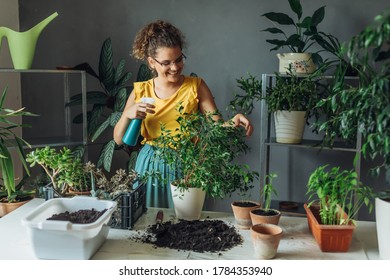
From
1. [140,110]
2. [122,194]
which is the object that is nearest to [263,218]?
[122,194]

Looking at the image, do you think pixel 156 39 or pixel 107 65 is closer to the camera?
pixel 156 39

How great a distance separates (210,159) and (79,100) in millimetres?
1675

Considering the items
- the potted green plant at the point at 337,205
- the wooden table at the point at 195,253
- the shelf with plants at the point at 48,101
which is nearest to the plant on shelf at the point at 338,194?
the potted green plant at the point at 337,205

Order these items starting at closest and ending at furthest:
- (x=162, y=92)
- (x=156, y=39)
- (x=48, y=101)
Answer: (x=156, y=39) → (x=162, y=92) → (x=48, y=101)

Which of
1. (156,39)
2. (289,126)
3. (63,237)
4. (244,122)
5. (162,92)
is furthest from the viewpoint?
(289,126)

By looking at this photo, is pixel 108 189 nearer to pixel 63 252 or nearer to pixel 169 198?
pixel 63 252

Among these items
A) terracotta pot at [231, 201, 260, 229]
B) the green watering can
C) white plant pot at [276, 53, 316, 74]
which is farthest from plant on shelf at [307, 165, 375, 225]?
the green watering can

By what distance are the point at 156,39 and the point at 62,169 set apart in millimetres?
777

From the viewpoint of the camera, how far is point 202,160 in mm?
1569

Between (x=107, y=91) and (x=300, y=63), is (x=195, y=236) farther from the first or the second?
(x=107, y=91)

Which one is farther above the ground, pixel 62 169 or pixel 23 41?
pixel 23 41

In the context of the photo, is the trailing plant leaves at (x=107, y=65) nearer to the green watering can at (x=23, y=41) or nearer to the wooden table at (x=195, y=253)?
the green watering can at (x=23, y=41)

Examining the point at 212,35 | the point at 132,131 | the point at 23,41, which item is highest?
the point at 212,35
